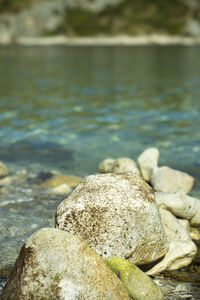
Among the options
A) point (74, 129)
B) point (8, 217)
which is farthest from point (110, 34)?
point (8, 217)

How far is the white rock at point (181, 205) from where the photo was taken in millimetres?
8797

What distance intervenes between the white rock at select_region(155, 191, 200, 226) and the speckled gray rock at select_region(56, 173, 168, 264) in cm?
160

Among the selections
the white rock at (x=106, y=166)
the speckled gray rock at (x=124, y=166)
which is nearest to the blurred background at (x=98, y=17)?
the white rock at (x=106, y=166)

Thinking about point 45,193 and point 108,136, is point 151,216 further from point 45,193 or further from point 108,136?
point 108,136

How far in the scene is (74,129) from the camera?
18953mm

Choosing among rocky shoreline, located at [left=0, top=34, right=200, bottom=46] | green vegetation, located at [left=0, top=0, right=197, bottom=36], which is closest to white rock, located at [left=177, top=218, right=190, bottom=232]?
rocky shoreline, located at [left=0, top=34, right=200, bottom=46]

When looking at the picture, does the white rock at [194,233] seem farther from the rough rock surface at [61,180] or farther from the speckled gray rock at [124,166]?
the rough rock surface at [61,180]

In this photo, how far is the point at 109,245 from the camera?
6789 millimetres

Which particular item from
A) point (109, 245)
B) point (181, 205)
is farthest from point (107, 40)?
point (109, 245)

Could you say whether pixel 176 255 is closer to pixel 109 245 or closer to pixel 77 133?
pixel 109 245

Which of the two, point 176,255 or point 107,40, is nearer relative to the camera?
point 176,255

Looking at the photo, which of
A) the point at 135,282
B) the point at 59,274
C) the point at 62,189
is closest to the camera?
the point at 59,274

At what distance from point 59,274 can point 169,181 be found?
588 centimetres

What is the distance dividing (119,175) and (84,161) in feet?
22.2
